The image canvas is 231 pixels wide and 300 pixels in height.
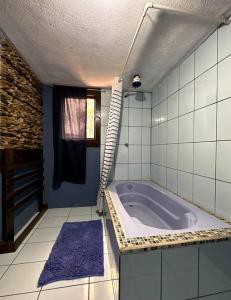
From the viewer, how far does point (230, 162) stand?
1.13m

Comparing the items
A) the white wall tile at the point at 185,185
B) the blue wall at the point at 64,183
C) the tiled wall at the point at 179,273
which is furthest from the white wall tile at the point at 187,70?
the blue wall at the point at 64,183

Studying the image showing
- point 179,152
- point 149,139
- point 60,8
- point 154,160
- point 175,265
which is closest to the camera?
point 175,265

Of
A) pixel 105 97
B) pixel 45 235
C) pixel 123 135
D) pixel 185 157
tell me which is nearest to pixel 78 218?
pixel 45 235

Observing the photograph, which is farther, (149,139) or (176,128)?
(149,139)

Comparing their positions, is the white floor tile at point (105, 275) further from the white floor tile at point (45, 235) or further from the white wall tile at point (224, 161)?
the white wall tile at point (224, 161)

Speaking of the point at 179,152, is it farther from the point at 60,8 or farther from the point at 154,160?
the point at 60,8

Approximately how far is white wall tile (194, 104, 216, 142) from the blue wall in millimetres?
1618

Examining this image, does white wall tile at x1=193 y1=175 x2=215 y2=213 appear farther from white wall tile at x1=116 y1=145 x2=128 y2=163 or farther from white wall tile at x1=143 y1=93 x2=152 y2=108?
white wall tile at x1=143 y1=93 x2=152 y2=108

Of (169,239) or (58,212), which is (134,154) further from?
(169,239)

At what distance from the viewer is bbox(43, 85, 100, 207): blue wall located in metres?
2.53

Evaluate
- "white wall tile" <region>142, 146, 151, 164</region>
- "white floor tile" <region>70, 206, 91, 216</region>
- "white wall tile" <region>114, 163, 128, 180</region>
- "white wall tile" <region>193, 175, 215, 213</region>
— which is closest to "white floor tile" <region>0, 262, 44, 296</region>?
"white floor tile" <region>70, 206, 91, 216</region>

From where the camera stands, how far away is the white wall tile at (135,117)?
2670 mm

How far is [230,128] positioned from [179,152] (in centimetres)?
67

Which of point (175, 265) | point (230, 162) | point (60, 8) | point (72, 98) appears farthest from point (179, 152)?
point (72, 98)
